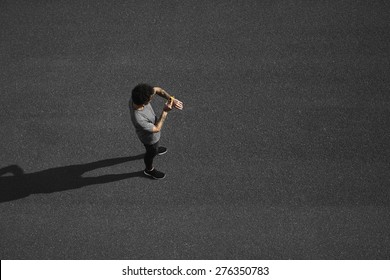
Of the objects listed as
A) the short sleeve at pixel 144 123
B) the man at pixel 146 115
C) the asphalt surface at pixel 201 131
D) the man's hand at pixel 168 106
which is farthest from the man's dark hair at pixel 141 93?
the asphalt surface at pixel 201 131

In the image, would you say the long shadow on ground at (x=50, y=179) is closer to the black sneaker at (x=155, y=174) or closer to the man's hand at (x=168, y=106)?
the black sneaker at (x=155, y=174)

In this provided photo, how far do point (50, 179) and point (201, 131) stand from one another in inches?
90.9

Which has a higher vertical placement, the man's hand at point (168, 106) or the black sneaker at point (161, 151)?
the man's hand at point (168, 106)

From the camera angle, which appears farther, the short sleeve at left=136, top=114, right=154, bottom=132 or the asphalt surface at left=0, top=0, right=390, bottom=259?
the asphalt surface at left=0, top=0, right=390, bottom=259

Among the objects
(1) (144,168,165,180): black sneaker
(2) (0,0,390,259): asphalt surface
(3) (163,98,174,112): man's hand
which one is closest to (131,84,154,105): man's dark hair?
(3) (163,98,174,112): man's hand

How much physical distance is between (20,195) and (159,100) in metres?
2.46

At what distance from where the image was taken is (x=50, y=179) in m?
5.25

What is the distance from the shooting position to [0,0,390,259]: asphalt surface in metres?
4.82

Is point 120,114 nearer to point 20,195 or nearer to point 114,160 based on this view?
point 114,160

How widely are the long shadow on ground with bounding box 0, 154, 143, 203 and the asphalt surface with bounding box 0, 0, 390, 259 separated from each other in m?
0.02

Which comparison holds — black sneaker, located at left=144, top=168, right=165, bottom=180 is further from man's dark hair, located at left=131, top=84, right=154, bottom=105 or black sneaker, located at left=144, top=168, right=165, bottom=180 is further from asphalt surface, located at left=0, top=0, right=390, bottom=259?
man's dark hair, located at left=131, top=84, right=154, bottom=105

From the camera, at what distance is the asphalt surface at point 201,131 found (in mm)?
4820

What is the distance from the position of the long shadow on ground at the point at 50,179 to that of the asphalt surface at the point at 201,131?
0.02m

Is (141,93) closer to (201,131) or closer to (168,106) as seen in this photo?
(168,106)
